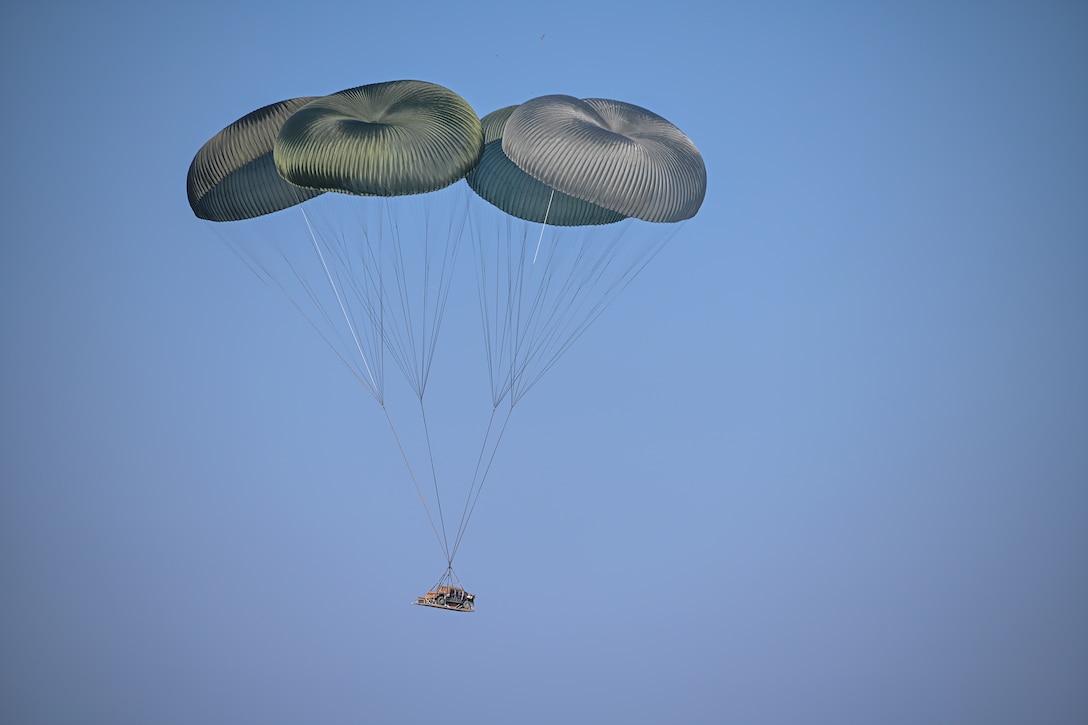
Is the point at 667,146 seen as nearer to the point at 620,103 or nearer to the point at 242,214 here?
the point at 620,103

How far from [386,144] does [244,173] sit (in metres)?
2.96

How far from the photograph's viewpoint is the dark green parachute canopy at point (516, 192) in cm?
2244

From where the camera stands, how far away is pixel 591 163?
19859 mm

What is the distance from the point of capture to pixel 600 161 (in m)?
19.9

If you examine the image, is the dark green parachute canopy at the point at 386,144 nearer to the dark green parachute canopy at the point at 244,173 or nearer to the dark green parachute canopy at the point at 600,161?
the dark green parachute canopy at the point at 600,161

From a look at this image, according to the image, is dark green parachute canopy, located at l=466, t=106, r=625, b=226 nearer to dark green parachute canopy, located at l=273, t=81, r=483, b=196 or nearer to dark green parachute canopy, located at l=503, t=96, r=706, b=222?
dark green parachute canopy, located at l=273, t=81, r=483, b=196

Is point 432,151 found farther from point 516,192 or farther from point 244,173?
point 244,173

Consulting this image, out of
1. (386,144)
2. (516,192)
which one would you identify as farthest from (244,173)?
(516,192)

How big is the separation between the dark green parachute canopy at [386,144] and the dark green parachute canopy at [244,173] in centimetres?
118

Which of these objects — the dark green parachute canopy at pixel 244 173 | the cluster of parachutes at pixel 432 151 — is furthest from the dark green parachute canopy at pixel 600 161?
the dark green parachute canopy at pixel 244 173

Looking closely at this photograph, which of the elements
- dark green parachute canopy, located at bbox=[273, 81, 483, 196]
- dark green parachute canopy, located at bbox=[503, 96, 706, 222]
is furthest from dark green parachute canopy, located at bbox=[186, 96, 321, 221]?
dark green parachute canopy, located at bbox=[503, 96, 706, 222]

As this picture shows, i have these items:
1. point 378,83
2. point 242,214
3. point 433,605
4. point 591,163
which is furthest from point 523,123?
point 433,605

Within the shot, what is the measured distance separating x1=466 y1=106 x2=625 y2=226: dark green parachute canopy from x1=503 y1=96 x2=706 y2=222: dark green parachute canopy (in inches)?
61.8

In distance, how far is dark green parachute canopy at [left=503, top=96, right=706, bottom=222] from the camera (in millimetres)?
19891
